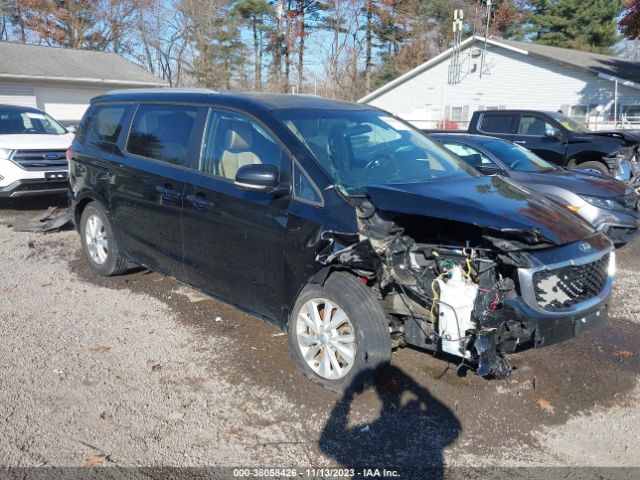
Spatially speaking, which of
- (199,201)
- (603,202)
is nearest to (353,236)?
(199,201)

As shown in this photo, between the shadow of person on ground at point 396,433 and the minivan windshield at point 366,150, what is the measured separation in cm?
138

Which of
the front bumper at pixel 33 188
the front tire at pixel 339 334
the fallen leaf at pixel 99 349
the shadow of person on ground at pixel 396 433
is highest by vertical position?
the front bumper at pixel 33 188

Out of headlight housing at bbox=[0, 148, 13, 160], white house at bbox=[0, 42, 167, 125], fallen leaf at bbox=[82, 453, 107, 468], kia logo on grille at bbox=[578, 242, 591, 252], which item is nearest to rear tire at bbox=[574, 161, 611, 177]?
kia logo on grille at bbox=[578, 242, 591, 252]

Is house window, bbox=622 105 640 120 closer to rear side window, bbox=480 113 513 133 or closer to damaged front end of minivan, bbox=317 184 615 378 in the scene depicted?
rear side window, bbox=480 113 513 133

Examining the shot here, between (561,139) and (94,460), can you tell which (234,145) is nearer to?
(94,460)

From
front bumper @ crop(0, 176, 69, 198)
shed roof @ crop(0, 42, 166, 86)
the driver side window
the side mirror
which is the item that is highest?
shed roof @ crop(0, 42, 166, 86)

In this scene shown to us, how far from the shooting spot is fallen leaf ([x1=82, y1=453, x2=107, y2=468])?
10.0 feet

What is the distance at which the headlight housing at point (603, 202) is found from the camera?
7193 mm

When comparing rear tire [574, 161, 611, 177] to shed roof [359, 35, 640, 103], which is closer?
rear tire [574, 161, 611, 177]

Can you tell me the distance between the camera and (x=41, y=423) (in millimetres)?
3418

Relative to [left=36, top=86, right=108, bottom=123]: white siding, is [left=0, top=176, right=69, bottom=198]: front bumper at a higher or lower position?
lower

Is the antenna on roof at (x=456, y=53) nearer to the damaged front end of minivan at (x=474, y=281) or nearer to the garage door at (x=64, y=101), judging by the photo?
the garage door at (x=64, y=101)

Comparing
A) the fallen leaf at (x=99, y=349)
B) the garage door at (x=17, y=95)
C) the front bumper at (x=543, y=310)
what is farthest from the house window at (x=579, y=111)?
the fallen leaf at (x=99, y=349)

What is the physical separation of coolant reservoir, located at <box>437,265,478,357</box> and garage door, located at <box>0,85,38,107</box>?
2629 centimetres
